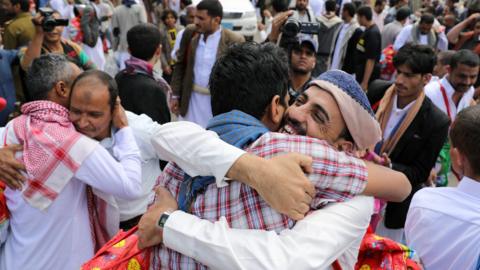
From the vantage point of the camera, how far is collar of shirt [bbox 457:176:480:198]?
77.6 inches

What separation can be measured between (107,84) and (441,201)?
1.48m

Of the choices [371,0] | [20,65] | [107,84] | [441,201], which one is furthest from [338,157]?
[371,0]

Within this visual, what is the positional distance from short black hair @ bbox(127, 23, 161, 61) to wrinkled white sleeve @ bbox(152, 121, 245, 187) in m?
2.62

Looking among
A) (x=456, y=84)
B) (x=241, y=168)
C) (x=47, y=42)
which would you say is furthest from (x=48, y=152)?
(x=456, y=84)

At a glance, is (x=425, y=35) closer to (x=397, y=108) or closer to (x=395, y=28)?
(x=395, y=28)

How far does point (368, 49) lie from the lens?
755cm

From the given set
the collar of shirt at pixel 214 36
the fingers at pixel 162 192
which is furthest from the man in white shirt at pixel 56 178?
the collar of shirt at pixel 214 36

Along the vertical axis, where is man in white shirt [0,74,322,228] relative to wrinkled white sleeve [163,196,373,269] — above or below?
above

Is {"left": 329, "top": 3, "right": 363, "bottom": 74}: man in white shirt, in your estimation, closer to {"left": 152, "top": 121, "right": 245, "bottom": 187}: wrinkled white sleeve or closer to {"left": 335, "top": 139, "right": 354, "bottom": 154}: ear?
{"left": 335, "top": 139, "right": 354, "bottom": 154}: ear

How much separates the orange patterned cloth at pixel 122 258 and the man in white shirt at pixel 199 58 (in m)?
3.58

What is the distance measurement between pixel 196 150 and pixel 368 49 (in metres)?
6.63

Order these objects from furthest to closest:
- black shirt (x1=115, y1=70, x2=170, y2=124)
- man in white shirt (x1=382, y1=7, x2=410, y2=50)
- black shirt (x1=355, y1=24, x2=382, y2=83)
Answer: man in white shirt (x1=382, y1=7, x2=410, y2=50)
black shirt (x1=355, y1=24, x2=382, y2=83)
black shirt (x1=115, y1=70, x2=170, y2=124)

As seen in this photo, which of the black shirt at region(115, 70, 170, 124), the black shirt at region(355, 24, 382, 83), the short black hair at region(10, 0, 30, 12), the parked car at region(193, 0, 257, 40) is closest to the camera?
the black shirt at region(115, 70, 170, 124)

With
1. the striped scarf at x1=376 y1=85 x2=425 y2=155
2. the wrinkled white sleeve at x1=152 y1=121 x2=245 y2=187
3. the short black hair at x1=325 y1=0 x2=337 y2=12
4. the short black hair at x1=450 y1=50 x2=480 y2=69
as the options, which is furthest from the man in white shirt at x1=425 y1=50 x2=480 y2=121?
the short black hair at x1=325 y1=0 x2=337 y2=12
